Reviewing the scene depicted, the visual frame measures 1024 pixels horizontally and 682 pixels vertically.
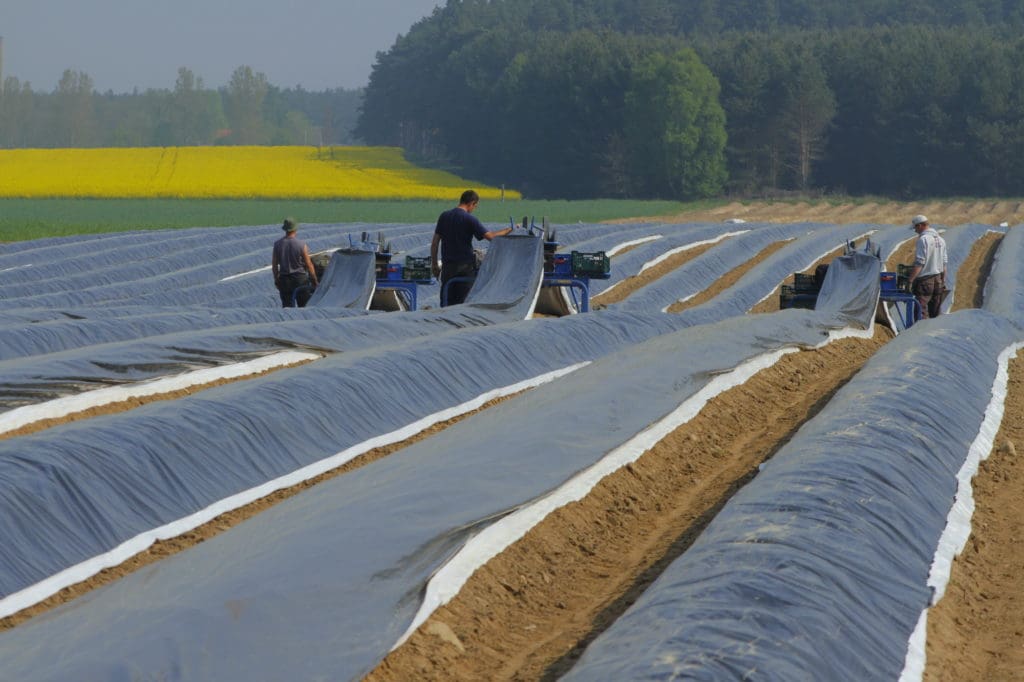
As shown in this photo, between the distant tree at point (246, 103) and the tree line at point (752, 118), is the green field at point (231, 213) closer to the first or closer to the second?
the tree line at point (752, 118)

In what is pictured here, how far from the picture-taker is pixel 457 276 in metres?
13.9

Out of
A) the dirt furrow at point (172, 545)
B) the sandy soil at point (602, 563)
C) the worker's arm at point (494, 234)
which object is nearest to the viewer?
the sandy soil at point (602, 563)

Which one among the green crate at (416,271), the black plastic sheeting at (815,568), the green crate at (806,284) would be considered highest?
the black plastic sheeting at (815,568)

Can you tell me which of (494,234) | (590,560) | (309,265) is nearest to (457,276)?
(494,234)

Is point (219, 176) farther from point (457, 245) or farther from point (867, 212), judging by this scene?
point (457, 245)

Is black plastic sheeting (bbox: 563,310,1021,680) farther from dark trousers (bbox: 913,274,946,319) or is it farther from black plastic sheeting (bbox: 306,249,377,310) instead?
black plastic sheeting (bbox: 306,249,377,310)

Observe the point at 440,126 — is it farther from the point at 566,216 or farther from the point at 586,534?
the point at 586,534

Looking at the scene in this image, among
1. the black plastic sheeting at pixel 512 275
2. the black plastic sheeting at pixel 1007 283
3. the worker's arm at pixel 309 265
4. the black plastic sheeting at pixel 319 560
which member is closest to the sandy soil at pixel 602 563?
the black plastic sheeting at pixel 319 560

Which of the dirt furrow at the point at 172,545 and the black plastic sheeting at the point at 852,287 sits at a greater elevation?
the dirt furrow at the point at 172,545

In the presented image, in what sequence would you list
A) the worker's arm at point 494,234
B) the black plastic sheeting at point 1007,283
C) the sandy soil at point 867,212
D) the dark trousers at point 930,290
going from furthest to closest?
the sandy soil at point 867,212 → the black plastic sheeting at point 1007,283 → the dark trousers at point 930,290 → the worker's arm at point 494,234

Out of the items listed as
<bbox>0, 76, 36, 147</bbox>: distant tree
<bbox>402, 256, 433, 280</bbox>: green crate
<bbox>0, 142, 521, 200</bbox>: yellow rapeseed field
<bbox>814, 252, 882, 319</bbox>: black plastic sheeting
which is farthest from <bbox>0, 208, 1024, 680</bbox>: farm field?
<bbox>0, 76, 36, 147</bbox>: distant tree

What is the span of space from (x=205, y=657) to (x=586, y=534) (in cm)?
261

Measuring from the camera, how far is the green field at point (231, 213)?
37.1m

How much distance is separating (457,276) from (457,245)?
0.59 metres
